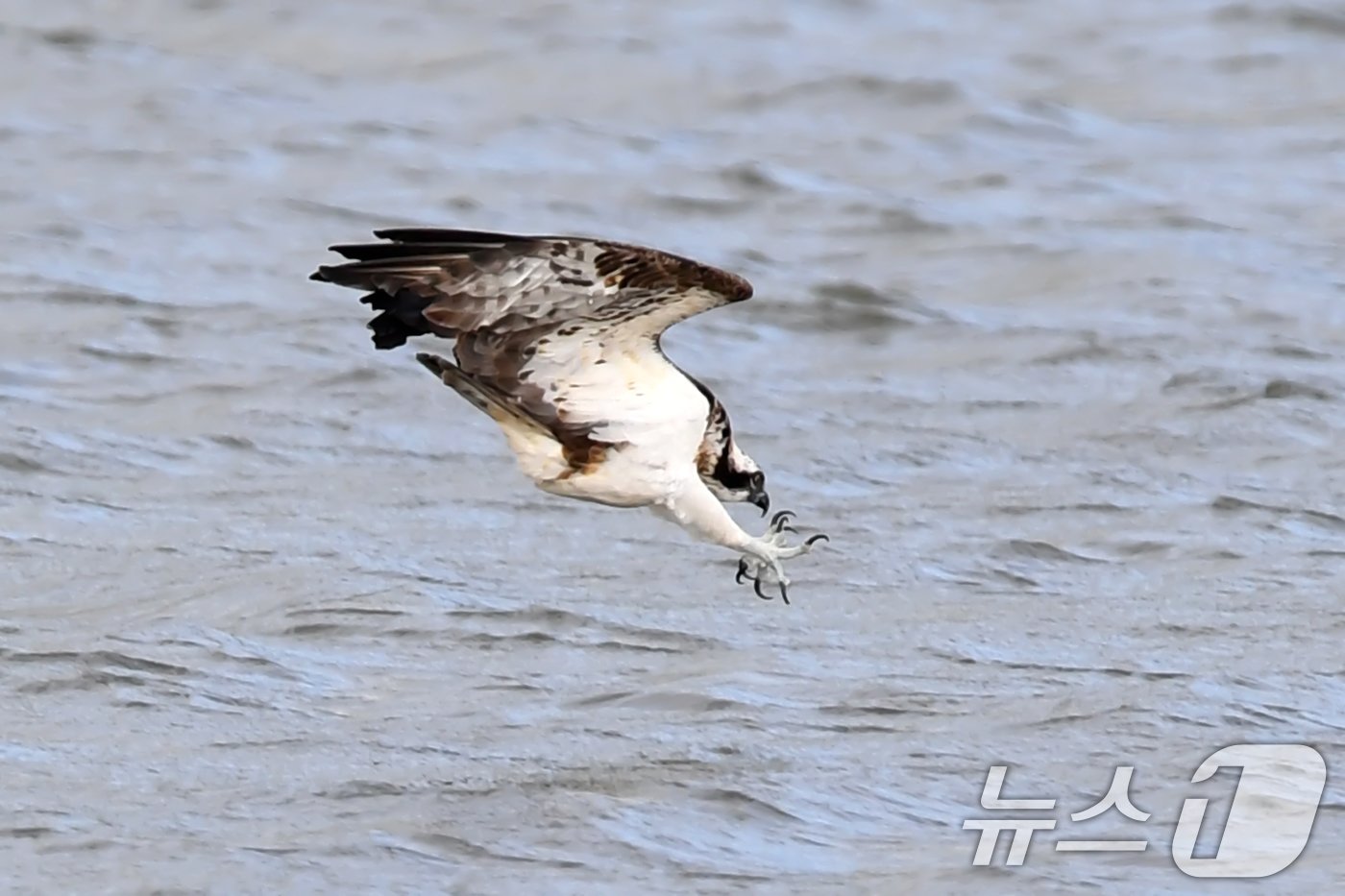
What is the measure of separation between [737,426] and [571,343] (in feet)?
12.0

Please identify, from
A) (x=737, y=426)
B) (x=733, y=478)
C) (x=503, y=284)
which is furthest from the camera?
(x=737, y=426)

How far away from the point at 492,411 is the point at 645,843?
0.96m

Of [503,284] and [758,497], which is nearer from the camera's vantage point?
[503,284]

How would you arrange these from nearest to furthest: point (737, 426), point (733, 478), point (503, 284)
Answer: point (503, 284) → point (733, 478) → point (737, 426)

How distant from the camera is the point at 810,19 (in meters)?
15.0

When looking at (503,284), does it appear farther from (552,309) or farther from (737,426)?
(737,426)

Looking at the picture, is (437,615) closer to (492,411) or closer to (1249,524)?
(492,411)

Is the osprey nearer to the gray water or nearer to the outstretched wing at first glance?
the outstretched wing

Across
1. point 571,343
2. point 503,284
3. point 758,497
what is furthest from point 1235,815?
point 503,284

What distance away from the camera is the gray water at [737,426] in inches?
257

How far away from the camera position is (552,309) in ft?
19.2

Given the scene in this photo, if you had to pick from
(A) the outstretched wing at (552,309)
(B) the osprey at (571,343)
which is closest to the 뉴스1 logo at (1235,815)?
(B) the osprey at (571,343)

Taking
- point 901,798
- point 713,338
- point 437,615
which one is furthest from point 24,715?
point 713,338

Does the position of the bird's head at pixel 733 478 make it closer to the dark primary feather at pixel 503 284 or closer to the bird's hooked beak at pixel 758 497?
the bird's hooked beak at pixel 758 497
